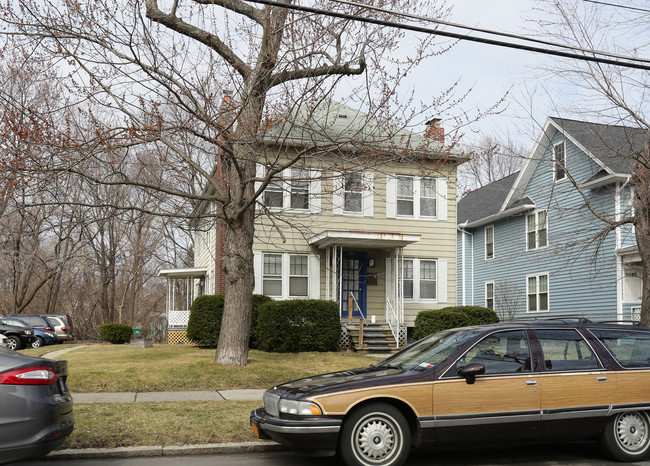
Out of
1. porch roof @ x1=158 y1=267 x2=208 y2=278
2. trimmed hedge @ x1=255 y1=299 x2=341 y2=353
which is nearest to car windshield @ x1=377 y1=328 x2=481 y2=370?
trimmed hedge @ x1=255 y1=299 x2=341 y2=353

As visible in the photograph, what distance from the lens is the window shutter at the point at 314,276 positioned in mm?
21328

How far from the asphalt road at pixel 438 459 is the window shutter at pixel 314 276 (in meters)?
13.8

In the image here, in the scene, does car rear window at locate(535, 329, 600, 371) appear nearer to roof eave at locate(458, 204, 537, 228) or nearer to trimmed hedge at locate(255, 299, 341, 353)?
trimmed hedge at locate(255, 299, 341, 353)

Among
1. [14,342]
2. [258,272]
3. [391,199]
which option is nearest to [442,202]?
[391,199]

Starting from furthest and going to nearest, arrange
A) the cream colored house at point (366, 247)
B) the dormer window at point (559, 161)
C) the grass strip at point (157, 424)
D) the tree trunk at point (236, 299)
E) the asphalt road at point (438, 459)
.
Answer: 1. the cream colored house at point (366, 247)
2. the dormer window at point (559, 161)
3. the tree trunk at point (236, 299)
4. the grass strip at point (157, 424)
5. the asphalt road at point (438, 459)

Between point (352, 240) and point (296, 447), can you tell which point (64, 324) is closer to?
point (352, 240)

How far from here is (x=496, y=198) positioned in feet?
99.6

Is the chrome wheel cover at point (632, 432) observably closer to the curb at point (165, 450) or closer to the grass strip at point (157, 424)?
the curb at point (165, 450)

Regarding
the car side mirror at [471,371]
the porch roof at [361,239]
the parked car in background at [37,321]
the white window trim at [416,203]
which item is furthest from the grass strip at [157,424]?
the parked car in background at [37,321]

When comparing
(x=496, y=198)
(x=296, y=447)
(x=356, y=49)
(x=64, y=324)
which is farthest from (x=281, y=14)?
(x=64, y=324)

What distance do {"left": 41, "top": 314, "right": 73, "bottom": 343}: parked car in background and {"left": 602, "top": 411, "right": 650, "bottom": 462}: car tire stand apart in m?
27.5

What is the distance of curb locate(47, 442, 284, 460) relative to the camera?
6996 millimetres

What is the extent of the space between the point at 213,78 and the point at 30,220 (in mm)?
26387

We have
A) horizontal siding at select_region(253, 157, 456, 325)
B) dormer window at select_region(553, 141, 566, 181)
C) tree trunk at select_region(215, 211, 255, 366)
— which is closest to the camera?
tree trunk at select_region(215, 211, 255, 366)
